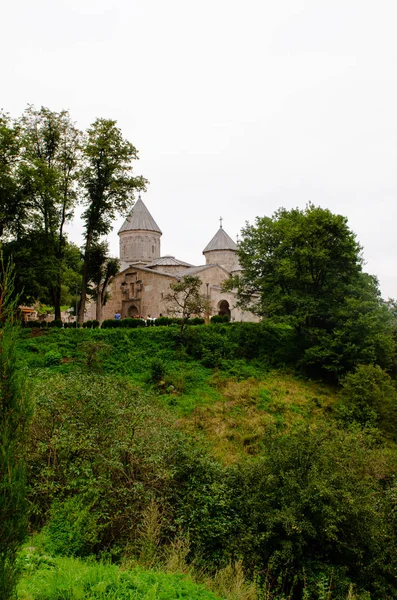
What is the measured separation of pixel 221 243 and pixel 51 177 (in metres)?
21.1

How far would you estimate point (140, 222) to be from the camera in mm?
41312

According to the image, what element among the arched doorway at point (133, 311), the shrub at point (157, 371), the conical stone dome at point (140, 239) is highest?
the conical stone dome at point (140, 239)

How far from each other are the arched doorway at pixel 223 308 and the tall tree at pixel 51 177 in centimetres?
1381

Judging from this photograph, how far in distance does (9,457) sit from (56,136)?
2251cm

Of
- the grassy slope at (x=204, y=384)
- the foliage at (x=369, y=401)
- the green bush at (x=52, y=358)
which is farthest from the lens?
the green bush at (x=52, y=358)

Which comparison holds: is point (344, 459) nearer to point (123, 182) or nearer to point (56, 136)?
point (123, 182)

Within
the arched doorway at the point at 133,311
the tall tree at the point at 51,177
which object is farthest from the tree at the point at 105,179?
the arched doorway at the point at 133,311

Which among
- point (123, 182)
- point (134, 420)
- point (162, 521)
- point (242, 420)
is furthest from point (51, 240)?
point (162, 521)

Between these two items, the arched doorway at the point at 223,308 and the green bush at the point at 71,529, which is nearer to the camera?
the green bush at the point at 71,529

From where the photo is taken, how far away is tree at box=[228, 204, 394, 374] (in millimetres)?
20875

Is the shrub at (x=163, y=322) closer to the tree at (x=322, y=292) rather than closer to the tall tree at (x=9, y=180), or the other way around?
the tree at (x=322, y=292)

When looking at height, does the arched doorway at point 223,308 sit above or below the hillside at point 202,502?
above

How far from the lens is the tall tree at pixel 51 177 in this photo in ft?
73.3

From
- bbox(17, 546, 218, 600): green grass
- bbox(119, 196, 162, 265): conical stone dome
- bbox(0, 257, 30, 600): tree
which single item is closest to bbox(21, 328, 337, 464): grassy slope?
bbox(17, 546, 218, 600): green grass
